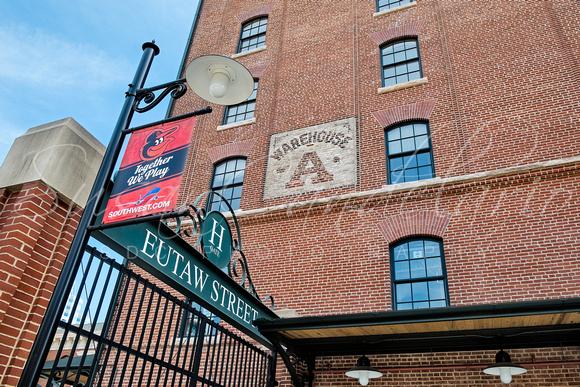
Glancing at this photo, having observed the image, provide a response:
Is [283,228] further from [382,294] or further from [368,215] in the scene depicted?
[382,294]

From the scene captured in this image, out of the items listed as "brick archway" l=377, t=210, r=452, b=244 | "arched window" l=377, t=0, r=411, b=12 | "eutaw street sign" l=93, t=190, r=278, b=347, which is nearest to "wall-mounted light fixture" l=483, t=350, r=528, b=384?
"brick archway" l=377, t=210, r=452, b=244

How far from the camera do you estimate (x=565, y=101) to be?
36.7ft

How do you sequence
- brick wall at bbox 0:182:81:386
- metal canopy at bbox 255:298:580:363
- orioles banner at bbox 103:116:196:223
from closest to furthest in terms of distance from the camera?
brick wall at bbox 0:182:81:386
orioles banner at bbox 103:116:196:223
metal canopy at bbox 255:298:580:363

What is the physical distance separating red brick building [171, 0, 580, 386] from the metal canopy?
32 millimetres

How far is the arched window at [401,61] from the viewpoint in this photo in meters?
13.8

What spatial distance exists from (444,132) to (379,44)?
4313mm

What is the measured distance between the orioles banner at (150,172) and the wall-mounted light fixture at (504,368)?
19.6ft

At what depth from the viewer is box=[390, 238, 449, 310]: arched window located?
994cm

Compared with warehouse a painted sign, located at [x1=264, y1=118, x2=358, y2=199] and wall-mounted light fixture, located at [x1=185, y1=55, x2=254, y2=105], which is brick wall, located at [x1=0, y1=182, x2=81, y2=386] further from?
warehouse a painted sign, located at [x1=264, y1=118, x2=358, y2=199]

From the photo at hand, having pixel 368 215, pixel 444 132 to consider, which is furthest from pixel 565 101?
pixel 368 215

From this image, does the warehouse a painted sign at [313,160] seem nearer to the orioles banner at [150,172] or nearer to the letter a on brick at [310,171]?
the letter a on brick at [310,171]

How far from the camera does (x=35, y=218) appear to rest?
4.10 metres

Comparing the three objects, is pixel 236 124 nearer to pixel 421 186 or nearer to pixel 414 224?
pixel 421 186

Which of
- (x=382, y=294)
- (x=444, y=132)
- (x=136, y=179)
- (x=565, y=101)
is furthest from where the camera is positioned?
(x=444, y=132)
